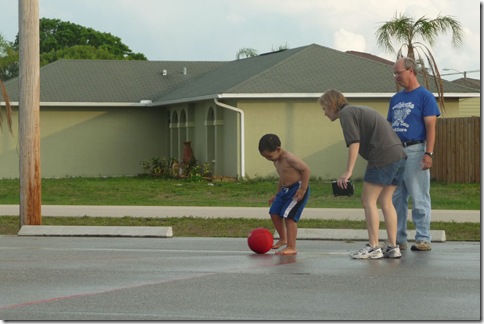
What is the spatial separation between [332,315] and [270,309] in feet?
1.76

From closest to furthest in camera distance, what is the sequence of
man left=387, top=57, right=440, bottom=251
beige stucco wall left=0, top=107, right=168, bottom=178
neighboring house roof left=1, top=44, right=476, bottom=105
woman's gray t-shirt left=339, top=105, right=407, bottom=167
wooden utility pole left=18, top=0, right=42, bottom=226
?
woman's gray t-shirt left=339, top=105, right=407, bottom=167, man left=387, top=57, right=440, bottom=251, wooden utility pole left=18, top=0, right=42, bottom=226, neighboring house roof left=1, top=44, right=476, bottom=105, beige stucco wall left=0, top=107, right=168, bottom=178

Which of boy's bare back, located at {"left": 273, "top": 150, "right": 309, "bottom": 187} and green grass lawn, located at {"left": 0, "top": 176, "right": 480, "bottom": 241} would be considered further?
Result: green grass lawn, located at {"left": 0, "top": 176, "right": 480, "bottom": 241}

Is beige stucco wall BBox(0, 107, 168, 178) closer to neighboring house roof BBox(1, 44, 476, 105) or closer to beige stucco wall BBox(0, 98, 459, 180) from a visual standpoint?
beige stucco wall BBox(0, 98, 459, 180)

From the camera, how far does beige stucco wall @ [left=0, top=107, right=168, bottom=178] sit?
38.3 metres

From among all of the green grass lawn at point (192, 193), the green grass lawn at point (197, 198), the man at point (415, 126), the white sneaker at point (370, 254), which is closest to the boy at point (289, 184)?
the white sneaker at point (370, 254)

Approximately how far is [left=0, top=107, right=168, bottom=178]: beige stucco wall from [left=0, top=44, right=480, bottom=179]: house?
0.03m

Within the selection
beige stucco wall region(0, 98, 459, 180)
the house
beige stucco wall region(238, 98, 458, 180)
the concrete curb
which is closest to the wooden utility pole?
the concrete curb

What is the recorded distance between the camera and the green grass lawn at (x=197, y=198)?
1742 cm

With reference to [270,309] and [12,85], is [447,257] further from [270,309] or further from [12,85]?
[12,85]

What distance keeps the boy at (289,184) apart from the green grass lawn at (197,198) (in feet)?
10.8

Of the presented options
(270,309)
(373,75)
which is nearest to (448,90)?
(373,75)

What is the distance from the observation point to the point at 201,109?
36469 millimetres

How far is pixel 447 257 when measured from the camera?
12.4 metres

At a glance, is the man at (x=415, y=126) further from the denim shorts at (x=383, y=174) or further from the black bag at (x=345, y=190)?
the black bag at (x=345, y=190)
